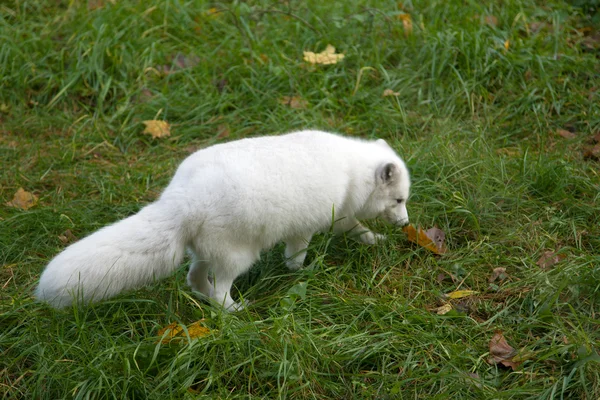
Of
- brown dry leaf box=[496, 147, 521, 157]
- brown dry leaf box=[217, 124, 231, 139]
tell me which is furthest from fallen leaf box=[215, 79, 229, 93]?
brown dry leaf box=[496, 147, 521, 157]

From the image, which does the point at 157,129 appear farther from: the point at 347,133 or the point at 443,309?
the point at 443,309

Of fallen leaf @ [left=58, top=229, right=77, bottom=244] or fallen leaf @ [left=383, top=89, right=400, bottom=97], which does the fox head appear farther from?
fallen leaf @ [left=58, top=229, right=77, bottom=244]

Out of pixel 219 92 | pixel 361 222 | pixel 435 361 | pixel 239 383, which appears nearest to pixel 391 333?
pixel 435 361

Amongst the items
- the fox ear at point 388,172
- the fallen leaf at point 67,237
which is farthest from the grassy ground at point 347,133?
the fox ear at point 388,172

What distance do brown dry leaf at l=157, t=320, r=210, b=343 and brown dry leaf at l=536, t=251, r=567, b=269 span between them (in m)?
2.01

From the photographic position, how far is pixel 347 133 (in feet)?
18.7

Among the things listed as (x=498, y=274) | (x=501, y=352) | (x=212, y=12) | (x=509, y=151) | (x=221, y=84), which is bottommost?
(x=509, y=151)

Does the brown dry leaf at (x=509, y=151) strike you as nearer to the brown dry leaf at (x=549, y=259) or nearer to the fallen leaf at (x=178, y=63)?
the brown dry leaf at (x=549, y=259)

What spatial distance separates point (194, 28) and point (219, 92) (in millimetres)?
951

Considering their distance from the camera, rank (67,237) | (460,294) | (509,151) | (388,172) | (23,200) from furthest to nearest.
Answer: (509,151)
(23,200)
(67,237)
(388,172)
(460,294)

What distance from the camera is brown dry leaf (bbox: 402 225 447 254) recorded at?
4355 mm

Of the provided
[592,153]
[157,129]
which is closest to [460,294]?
[592,153]

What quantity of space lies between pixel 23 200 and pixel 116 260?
A: 1.85m

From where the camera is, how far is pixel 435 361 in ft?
11.2
